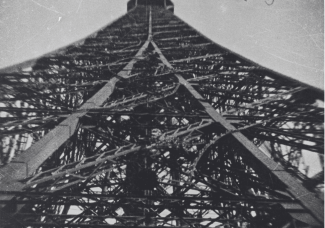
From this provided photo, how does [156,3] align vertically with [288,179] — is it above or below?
above

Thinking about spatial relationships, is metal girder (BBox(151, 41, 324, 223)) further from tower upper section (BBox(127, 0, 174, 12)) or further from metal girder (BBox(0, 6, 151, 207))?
tower upper section (BBox(127, 0, 174, 12))

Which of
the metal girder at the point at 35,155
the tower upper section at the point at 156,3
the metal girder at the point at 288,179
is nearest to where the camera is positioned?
the metal girder at the point at 288,179

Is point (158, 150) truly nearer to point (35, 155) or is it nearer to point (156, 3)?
point (35, 155)

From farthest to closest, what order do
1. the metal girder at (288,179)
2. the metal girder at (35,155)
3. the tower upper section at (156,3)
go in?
1. the tower upper section at (156,3)
2. the metal girder at (35,155)
3. the metal girder at (288,179)

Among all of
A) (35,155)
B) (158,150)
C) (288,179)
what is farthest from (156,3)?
(288,179)

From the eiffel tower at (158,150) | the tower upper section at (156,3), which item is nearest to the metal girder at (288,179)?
the eiffel tower at (158,150)

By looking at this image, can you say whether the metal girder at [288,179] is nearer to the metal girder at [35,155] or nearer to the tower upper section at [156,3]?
the metal girder at [35,155]

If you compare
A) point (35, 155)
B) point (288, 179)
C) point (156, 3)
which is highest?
point (156, 3)

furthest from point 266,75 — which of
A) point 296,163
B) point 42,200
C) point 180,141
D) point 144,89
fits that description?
point 42,200

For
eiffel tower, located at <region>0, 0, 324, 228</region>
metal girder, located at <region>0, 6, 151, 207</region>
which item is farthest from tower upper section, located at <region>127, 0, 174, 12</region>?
metal girder, located at <region>0, 6, 151, 207</region>

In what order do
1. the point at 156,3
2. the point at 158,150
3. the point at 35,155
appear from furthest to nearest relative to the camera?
1. the point at 156,3
2. the point at 158,150
3. the point at 35,155

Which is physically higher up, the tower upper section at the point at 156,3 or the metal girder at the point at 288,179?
the tower upper section at the point at 156,3
